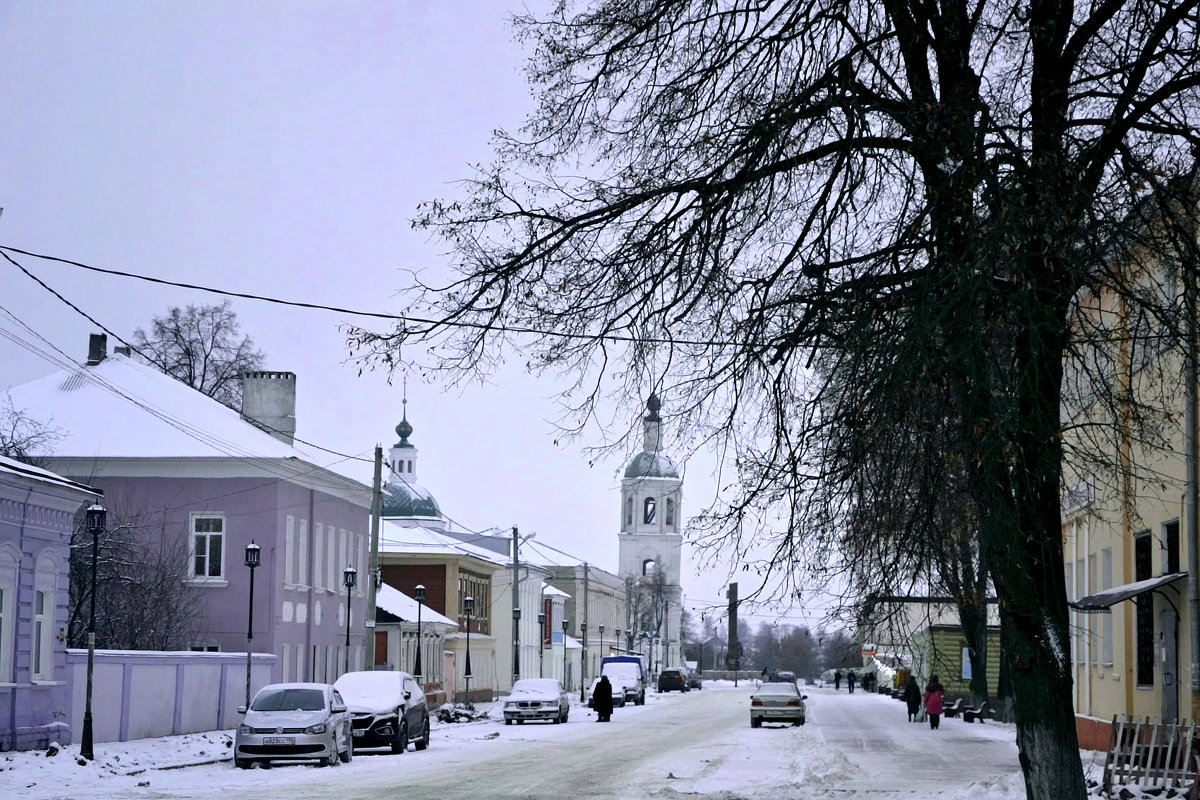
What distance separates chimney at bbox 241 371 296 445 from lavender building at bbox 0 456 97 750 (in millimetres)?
21771

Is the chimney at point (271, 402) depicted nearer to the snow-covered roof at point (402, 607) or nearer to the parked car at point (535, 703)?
the snow-covered roof at point (402, 607)

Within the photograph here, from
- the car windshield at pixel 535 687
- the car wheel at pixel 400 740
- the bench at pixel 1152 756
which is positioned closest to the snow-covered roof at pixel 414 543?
the car windshield at pixel 535 687

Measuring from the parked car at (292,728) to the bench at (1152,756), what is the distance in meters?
13.1

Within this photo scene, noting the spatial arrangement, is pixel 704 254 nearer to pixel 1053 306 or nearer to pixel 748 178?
pixel 748 178

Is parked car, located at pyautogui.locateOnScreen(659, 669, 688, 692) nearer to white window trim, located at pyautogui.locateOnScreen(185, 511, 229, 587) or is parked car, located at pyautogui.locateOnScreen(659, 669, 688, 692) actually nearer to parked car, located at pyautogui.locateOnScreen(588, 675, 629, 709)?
parked car, located at pyautogui.locateOnScreen(588, 675, 629, 709)

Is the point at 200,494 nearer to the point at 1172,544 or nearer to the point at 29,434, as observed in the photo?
the point at 29,434

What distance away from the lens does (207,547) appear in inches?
1743

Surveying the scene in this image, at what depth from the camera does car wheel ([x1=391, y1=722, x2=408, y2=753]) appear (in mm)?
31250

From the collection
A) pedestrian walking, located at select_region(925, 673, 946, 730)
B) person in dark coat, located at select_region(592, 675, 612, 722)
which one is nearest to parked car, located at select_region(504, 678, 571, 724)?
person in dark coat, located at select_region(592, 675, 612, 722)

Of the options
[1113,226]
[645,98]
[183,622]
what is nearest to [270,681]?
[183,622]

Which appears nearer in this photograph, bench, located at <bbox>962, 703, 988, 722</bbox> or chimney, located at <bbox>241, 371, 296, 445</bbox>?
chimney, located at <bbox>241, 371, 296, 445</bbox>

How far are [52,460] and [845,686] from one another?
109 m

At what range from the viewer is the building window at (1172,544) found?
23578 millimetres

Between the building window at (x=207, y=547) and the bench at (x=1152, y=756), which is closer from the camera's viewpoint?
the bench at (x=1152, y=756)
